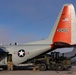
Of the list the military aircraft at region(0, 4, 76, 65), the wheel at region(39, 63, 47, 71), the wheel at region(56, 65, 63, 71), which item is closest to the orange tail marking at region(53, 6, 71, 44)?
the military aircraft at region(0, 4, 76, 65)

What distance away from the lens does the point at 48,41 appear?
3297cm

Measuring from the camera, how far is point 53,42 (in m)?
32.5

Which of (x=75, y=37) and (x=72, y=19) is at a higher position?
(x=72, y=19)

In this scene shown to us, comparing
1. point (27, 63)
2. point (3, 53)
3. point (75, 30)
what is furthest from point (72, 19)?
point (3, 53)

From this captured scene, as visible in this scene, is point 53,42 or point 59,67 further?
point 53,42

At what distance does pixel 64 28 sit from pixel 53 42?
255cm

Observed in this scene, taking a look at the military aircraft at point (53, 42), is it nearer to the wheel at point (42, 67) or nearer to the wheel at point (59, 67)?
the wheel at point (42, 67)

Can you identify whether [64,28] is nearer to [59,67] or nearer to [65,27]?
[65,27]

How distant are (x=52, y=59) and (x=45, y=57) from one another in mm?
1066

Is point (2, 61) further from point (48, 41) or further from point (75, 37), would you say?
point (75, 37)

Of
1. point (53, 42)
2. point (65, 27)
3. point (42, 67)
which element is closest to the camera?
point (42, 67)

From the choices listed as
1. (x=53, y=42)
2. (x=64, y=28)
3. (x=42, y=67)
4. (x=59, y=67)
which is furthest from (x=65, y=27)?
(x=42, y=67)

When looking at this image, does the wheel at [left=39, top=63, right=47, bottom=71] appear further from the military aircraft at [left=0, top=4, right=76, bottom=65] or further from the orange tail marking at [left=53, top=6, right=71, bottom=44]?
the orange tail marking at [left=53, top=6, right=71, bottom=44]

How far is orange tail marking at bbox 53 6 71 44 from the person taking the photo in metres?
31.7
